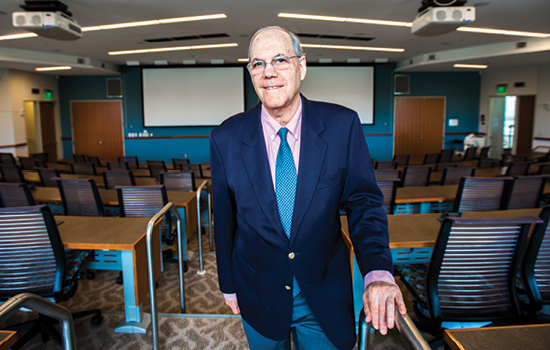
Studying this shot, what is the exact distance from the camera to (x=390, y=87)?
12.4 meters

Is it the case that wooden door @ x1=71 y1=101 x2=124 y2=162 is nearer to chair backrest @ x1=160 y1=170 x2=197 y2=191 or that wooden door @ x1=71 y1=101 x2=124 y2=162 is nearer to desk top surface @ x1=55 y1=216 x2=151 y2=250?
chair backrest @ x1=160 y1=170 x2=197 y2=191

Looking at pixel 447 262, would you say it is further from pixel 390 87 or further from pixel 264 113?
pixel 390 87

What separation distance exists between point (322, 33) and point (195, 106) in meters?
5.90

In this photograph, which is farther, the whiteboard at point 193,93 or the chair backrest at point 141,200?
the whiteboard at point 193,93

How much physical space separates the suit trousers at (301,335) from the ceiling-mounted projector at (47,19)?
519 cm

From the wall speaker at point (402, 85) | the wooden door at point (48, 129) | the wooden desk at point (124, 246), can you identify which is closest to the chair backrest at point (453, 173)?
the wooden desk at point (124, 246)

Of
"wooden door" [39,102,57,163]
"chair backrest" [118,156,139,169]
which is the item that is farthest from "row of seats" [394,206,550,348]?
"wooden door" [39,102,57,163]

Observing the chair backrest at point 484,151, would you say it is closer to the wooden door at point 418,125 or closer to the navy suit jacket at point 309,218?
the wooden door at point 418,125

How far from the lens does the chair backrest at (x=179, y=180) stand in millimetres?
4398

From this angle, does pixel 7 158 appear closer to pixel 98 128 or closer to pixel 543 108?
pixel 98 128

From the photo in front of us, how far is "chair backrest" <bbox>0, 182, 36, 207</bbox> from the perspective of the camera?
3.16 meters

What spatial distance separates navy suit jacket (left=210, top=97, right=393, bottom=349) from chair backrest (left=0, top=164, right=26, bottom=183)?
201 inches

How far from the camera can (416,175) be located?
4621 millimetres

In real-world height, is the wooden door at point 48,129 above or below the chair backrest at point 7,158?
above
